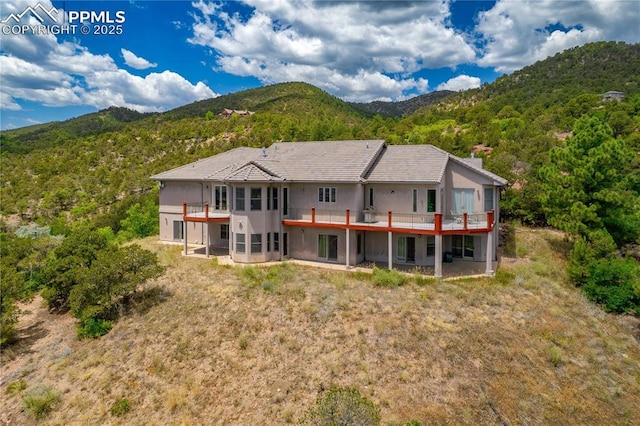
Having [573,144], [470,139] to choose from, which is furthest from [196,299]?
[470,139]

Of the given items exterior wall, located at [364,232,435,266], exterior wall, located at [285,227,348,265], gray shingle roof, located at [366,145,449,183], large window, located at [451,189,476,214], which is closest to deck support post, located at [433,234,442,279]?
exterior wall, located at [364,232,435,266]

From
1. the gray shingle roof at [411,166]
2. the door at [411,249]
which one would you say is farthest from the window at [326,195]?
the door at [411,249]

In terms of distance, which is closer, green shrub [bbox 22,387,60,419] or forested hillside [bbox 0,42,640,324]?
green shrub [bbox 22,387,60,419]

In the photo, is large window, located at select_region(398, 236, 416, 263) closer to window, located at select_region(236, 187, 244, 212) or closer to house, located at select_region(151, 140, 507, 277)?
house, located at select_region(151, 140, 507, 277)

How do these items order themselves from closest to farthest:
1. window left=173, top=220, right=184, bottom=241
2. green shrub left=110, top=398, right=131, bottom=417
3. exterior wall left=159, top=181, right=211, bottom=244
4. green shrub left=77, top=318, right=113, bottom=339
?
green shrub left=110, top=398, right=131, bottom=417, green shrub left=77, top=318, right=113, bottom=339, exterior wall left=159, top=181, right=211, bottom=244, window left=173, top=220, right=184, bottom=241

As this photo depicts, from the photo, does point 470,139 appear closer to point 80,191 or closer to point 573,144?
point 573,144

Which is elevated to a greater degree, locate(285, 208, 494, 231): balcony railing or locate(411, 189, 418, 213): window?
locate(411, 189, 418, 213): window

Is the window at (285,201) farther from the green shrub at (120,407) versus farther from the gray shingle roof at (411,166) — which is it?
the green shrub at (120,407)
